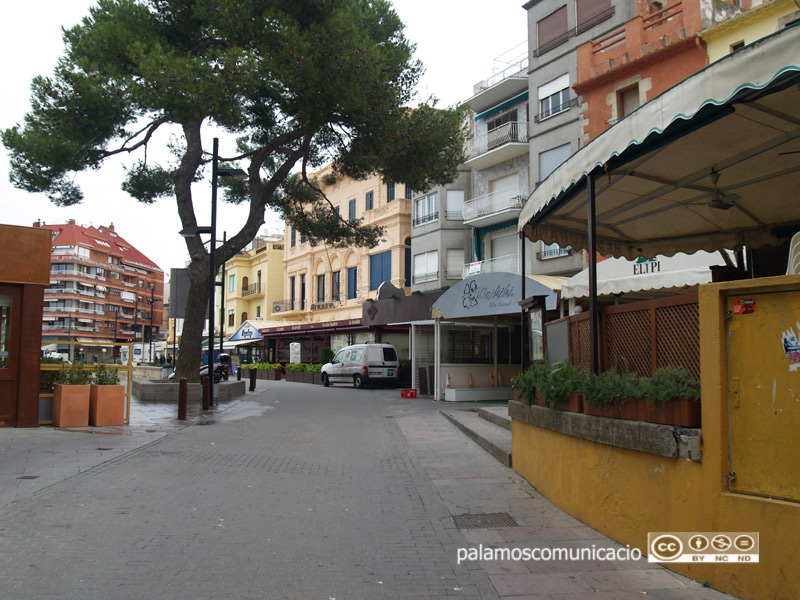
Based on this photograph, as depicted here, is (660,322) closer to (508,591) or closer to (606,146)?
(606,146)

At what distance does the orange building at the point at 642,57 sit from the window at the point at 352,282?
20591mm

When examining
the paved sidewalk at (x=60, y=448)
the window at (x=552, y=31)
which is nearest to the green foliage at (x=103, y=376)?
the paved sidewalk at (x=60, y=448)

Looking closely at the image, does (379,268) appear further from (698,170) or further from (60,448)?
(698,170)

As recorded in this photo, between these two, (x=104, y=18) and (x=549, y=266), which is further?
(x=549, y=266)

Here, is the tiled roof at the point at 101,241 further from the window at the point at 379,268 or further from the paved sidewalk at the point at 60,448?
the paved sidewalk at the point at 60,448

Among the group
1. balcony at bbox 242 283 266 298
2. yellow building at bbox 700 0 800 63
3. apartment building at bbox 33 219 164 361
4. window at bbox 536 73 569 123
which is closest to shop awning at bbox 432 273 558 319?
yellow building at bbox 700 0 800 63

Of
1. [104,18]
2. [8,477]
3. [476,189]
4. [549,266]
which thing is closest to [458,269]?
[476,189]

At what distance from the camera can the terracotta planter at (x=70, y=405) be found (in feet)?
37.9

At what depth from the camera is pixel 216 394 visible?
1794 centimetres

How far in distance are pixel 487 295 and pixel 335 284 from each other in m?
26.6

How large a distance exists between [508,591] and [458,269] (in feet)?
87.6

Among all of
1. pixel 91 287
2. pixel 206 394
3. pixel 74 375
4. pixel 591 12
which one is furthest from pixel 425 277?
pixel 91 287

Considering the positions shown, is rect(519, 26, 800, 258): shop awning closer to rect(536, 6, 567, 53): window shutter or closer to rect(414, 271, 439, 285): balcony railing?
rect(536, 6, 567, 53): window shutter

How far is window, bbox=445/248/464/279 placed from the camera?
30.5 m
